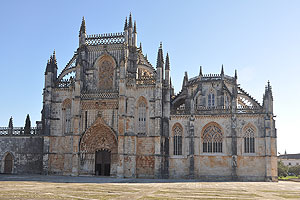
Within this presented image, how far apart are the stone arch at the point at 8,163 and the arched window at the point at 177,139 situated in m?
21.8

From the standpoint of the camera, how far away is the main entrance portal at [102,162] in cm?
4619

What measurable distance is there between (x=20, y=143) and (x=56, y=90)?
8.58 metres

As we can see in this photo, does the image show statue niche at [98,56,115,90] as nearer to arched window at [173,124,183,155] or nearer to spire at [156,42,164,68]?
spire at [156,42,164,68]

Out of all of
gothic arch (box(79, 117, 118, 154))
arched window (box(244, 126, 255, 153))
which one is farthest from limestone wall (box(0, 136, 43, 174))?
arched window (box(244, 126, 255, 153))

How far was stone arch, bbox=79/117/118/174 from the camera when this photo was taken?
45.3m

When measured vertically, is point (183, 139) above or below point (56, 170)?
above

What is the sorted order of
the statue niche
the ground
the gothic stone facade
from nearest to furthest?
1. the ground
2. the gothic stone facade
3. the statue niche

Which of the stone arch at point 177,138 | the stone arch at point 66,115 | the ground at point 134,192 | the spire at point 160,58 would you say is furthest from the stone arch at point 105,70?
the ground at point 134,192

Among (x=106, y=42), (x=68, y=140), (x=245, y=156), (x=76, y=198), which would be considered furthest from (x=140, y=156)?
(x=76, y=198)

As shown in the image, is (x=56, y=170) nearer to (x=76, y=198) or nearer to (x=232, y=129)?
(x=232, y=129)

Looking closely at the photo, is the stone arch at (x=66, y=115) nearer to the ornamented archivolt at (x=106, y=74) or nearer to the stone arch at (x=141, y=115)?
the ornamented archivolt at (x=106, y=74)

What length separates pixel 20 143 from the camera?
48188mm

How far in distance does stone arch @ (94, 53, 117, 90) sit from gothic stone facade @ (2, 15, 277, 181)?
A: 0.13 meters

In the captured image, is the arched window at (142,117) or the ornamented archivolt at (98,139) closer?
the arched window at (142,117)
